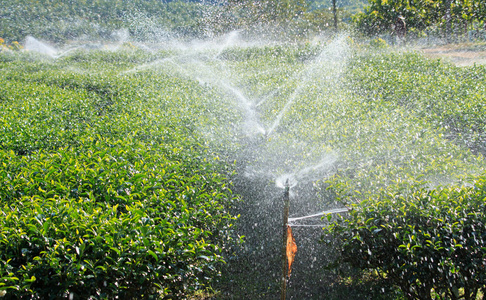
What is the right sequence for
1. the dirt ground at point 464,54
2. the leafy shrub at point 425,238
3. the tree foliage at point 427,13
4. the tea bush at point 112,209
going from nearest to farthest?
the tea bush at point 112,209, the leafy shrub at point 425,238, the dirt ground at point 464,54, the tree foliage at point 427,13

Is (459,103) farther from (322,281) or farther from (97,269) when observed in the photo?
(97,269)

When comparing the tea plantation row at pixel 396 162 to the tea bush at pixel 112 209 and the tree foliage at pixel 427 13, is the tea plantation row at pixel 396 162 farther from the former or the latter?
the tree foliage at pixel 427 13

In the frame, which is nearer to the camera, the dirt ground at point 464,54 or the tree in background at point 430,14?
the dirt ground at point 464,54

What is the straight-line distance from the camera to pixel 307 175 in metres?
4.61

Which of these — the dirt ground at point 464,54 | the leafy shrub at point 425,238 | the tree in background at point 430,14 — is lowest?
the leafy shrub at point 425,238

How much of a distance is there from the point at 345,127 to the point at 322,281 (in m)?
2.55

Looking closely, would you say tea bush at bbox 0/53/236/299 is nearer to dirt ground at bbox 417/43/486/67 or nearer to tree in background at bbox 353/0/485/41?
dirt ground at bbox 417/43/486/67

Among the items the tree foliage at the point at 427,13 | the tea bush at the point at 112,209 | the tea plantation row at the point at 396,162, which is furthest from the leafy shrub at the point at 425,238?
the tree foliage at the point at 427,13

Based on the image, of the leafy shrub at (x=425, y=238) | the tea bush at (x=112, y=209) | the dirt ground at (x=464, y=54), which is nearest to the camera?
the tea bush at (x=112, y=209)

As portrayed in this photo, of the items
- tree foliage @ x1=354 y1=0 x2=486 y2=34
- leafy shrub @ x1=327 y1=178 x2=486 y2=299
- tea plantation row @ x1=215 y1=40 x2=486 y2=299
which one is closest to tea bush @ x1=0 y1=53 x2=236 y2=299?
tea plantation row @ x1=215 y1=40 x2=486 y2=299

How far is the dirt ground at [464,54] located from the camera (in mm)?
16980

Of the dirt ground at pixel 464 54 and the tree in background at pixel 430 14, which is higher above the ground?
the tree in background at pixel 430 14

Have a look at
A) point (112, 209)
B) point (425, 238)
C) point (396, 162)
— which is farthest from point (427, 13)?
point (112, 209)

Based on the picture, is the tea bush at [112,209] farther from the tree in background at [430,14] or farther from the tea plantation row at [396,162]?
the tree in background at [430,14]
